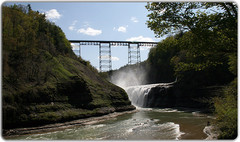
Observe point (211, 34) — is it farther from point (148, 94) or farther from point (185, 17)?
point (148, 94)

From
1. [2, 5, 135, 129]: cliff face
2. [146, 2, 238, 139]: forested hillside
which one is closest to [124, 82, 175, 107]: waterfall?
[2, 5, 135, 129]: cliff face

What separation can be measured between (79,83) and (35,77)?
17.2 ft

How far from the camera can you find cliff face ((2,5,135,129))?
16736mm

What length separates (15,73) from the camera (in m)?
18.6

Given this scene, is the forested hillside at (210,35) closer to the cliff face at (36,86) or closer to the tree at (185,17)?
the tree at (185,17)

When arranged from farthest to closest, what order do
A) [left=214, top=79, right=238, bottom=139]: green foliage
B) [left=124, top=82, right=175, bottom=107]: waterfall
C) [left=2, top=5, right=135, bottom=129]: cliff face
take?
[left=124, top=82, right=175, bottom=107]: waterfall → [left=2, top=5, right=135, bottom=129]: cliff face → [left=214, top=79, right=238, bottom=139]: green foliage

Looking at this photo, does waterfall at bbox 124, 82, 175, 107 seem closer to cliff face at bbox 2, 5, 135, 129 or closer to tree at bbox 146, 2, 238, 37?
cliff face at bbox 2, 5, 135, 129

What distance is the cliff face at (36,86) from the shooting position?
16.7 m

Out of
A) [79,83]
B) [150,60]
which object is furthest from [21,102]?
[150,60]

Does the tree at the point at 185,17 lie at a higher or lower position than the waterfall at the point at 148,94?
higher

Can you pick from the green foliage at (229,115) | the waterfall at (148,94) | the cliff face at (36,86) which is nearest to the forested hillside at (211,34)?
the green foliage at (229,115)

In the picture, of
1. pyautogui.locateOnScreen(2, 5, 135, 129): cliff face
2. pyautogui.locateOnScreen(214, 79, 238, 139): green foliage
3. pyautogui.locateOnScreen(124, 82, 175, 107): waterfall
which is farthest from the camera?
pyautogui.locateOnScreen(124, 82, 175, 107): waterfall

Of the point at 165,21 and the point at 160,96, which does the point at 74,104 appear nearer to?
the point at 165,21

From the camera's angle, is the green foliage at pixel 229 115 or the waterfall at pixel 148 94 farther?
the waterfall at pixel 148 94
